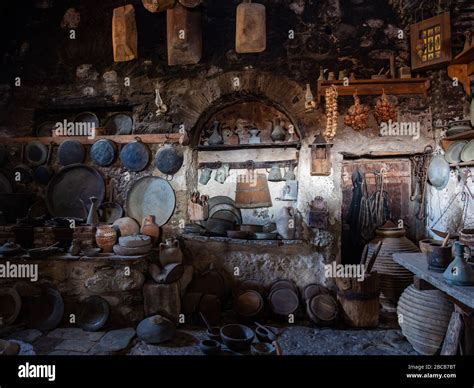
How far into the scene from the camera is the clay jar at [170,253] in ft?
13.0

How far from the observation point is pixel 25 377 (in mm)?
2400

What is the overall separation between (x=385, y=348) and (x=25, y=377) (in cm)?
310

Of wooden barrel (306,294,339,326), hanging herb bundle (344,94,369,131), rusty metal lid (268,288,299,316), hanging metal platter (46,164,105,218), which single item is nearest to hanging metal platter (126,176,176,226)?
hanging metal platter (46,164,105,218)

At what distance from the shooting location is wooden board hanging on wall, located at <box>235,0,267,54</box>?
4.11 metres

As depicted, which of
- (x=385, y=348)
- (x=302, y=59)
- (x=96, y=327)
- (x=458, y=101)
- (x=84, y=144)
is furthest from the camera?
(x=84, y=144)

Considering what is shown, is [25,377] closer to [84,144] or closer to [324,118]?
[84,144]

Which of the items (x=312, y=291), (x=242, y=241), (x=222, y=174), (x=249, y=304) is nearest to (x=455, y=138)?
(x=312, y=291)

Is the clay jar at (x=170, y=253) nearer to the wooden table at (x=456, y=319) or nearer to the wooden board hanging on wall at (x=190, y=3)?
the wooden table at (x=456, y=319)

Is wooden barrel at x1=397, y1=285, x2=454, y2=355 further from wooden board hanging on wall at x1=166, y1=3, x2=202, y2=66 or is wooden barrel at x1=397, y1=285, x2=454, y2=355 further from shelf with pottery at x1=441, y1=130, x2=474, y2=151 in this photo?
wooden board hanging on wall at x1=166, y1=3, x2=202, y2=66

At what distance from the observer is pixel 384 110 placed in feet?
13.0

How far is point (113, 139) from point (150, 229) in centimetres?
134

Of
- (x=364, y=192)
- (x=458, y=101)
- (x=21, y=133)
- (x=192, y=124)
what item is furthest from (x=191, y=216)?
(x=458, y=101)

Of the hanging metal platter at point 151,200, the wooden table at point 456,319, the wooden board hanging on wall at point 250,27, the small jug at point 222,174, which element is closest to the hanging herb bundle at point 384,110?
the wooden board hanging on wall at point 250,27

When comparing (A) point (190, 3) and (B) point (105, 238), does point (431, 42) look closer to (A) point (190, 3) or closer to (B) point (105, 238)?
(A) point (190, 3)
